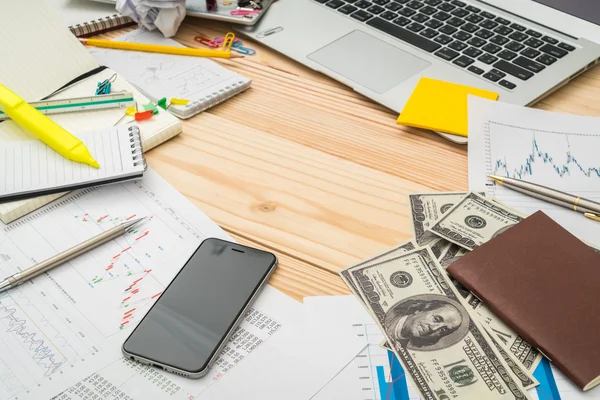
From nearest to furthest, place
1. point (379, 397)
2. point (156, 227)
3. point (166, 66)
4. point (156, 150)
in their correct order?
point (379, 397) < point (156, 227) < point (156, 150) < point (166, 66)

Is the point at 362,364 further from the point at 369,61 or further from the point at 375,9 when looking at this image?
the point at 375,9

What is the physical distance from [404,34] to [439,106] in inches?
6.7

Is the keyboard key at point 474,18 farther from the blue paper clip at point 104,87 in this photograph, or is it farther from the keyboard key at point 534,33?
the blue paper clip at point 104,87

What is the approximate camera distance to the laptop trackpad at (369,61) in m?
0.86

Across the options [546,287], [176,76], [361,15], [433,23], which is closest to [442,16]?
[433,23]

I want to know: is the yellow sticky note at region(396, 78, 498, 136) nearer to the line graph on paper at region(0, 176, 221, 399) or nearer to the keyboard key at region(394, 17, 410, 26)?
the keyboard key at region(394, 17, 410, 26)

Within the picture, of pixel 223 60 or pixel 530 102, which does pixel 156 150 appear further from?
pixel 530 102

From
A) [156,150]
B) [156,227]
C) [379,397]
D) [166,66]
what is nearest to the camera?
[379,397]

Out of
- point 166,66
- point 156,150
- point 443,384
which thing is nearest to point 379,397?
point 443,384

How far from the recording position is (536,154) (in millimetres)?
750

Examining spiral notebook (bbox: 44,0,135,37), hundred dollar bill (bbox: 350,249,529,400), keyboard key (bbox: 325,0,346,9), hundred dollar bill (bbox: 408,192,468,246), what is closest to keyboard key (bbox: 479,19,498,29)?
keyboard key (bbox: 325,0,346,9)

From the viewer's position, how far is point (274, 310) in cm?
59

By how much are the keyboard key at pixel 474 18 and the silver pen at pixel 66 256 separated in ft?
1.85

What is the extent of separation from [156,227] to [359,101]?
0.34 metres
